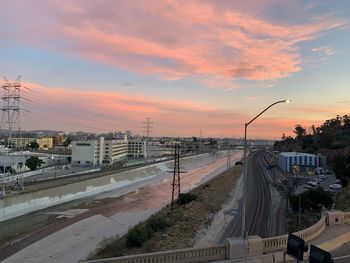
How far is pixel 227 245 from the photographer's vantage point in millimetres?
16094

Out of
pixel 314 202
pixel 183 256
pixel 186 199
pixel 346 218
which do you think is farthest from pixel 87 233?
pixel 183 256

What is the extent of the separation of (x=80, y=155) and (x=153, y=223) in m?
Result: 109

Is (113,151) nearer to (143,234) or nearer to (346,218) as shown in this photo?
(143,234)

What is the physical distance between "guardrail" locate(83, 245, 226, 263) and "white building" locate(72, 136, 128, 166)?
133104 millimetres

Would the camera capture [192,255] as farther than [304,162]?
No

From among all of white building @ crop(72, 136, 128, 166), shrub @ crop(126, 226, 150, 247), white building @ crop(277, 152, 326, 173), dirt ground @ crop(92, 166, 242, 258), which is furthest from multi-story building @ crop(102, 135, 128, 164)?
shrub @ crop(126, 226, 150, 247)

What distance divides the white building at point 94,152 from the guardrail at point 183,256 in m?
133

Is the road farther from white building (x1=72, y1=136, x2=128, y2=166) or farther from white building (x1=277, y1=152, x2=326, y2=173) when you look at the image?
white building (x1=72, y1=136, x2=128, y2=166)

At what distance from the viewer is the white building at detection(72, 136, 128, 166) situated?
477 feet

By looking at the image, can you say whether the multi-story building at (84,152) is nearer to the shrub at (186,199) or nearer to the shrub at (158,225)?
the shrub at (186,199)

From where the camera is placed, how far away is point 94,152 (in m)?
148

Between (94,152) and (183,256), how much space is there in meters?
136

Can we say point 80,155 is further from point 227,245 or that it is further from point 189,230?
point 227,245

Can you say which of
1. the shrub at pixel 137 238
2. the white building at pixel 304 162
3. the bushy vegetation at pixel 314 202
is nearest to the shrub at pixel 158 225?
the shrub at pixel 137 238
